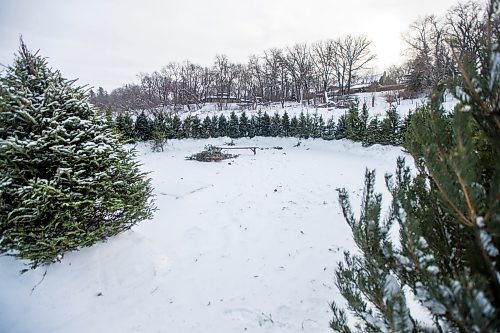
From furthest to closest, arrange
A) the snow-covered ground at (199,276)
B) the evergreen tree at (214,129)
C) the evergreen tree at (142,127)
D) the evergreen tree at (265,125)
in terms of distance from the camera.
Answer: the evergreen tree at (214,129) → the evergreen tree at (265,125) → the evergreen tree at (142,127) → the snow-covered ground at (199,276)

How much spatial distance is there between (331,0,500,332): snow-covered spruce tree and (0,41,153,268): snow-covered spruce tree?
3.41m

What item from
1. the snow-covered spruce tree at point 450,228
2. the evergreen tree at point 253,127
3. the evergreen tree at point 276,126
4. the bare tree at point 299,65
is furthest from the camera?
the bare tree at point 299,65

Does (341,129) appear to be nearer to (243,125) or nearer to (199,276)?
(243,125)

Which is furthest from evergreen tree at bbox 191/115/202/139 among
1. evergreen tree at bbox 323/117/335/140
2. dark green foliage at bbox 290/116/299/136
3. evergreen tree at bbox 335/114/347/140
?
evergreen tree at bbox 335/114/347/140

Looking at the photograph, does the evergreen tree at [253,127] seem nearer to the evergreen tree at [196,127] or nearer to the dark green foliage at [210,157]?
the evergreen tree at [196,127]

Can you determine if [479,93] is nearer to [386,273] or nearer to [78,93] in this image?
[386,273]

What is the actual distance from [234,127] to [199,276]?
17650 millimetres

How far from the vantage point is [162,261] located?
4.22 metres

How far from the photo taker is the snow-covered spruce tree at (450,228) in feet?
3.01

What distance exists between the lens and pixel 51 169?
135 inches

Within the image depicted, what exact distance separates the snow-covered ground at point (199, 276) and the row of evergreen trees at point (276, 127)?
28.0 ft

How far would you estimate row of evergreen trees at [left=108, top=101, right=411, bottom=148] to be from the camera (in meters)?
14.6

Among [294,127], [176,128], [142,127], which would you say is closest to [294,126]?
[294,127]

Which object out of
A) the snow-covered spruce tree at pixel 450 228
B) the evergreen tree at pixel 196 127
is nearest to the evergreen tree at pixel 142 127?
the evergreen tree at pixel 196 127
